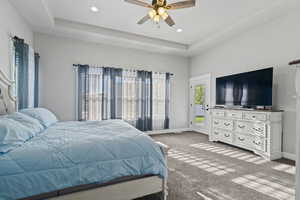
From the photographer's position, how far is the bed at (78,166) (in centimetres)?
112

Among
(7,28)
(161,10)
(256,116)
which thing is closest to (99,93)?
(7,28)

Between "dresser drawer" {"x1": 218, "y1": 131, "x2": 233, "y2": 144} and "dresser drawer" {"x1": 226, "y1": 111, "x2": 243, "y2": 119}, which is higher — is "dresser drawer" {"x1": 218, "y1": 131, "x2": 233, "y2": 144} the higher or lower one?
the lower one

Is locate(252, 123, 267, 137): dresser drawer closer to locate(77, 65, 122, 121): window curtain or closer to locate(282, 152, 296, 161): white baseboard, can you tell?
locate(282, 152, 296, 161): white baseboard

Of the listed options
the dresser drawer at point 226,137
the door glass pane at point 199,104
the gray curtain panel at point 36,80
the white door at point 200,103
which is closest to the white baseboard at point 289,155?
the dresser drawer at point 226,137

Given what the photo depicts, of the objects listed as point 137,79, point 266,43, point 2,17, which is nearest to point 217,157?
point 266,43

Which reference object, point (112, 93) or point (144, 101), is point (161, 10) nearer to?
point (112, 93)

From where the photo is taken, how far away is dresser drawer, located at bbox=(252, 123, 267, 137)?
9.55 feet

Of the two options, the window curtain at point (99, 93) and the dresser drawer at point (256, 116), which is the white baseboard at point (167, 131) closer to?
the window curtain at point (99, 93)

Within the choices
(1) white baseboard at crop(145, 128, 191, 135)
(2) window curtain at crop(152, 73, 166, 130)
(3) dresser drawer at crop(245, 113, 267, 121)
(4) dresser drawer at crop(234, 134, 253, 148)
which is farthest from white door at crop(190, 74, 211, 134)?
(3) dresser drawer at crop(245, 113, 267, 121)

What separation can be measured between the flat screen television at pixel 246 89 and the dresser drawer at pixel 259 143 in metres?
0.73

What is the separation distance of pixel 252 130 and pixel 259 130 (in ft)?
0.51

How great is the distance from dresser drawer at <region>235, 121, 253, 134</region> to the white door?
1.40 m

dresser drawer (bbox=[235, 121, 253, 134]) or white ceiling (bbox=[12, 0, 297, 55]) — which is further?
dresser drawer (bbox=[235, 121, 253, 134])

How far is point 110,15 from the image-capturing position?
10.6ft
